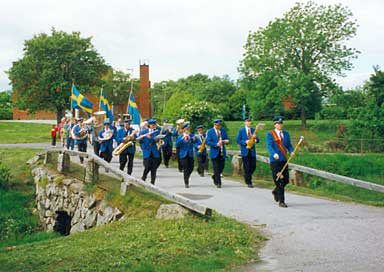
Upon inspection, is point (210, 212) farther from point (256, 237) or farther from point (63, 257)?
point (63, 257)

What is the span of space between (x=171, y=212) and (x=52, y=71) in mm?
30614

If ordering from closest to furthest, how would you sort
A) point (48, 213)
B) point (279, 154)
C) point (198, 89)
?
point (279, 154), point (48, 213), point (198, 89)

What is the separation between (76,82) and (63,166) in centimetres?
2408

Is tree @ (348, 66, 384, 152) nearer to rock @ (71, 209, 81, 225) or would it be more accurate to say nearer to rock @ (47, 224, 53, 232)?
rock @ (47, 224, 53, 232)

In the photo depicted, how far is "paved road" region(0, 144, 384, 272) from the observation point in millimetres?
6973

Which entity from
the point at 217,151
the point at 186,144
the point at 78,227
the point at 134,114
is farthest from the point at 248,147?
the point at 134,114

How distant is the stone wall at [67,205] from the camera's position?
12.3 metres

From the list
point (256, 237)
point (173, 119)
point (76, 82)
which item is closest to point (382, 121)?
point (173, 119)

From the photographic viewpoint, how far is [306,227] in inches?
353

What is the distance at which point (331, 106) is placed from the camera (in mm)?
46344

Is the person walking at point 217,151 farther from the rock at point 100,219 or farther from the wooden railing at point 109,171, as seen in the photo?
the rock at point 100,219

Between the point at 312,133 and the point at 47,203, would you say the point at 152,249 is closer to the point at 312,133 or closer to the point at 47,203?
the point at 47,203

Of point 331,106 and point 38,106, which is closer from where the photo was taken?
point 38,106

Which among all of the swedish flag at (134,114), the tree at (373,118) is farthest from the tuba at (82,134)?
the tree at (373,118)
